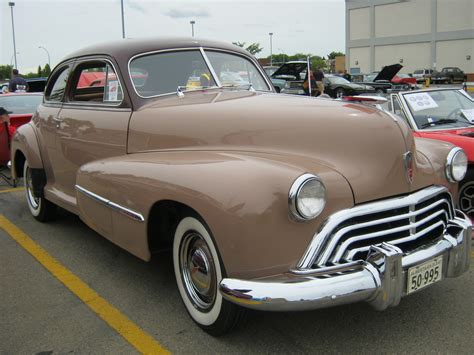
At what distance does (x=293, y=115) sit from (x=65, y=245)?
9.05 ft

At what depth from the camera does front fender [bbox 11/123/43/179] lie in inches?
195

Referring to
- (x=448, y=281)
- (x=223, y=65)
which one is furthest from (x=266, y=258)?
(x=223, y=65)

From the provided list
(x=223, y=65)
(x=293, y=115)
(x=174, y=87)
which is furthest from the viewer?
(x=223, y=65)

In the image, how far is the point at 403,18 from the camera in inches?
1973

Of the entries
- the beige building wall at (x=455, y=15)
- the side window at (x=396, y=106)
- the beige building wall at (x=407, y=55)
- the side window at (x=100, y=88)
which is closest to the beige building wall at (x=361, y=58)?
the beige building wall at (x=407, y=55)

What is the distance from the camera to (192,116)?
10.5ft

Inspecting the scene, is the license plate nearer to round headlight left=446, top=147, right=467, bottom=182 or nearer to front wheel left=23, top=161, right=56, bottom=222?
round headlight left=446, top=147, right=467, bottom=182

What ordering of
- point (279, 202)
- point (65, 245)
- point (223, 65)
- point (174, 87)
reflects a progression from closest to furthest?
point (279, 202), point (174, 87), point (223, 65), point (65, 245)

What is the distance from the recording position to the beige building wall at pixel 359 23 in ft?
172

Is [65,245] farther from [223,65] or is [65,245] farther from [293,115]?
[293,115]

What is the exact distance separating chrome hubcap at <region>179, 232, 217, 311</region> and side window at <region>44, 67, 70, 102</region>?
2.59 m

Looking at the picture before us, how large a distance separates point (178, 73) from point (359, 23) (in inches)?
2120

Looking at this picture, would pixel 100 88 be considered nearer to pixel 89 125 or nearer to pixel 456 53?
pixel 89 125

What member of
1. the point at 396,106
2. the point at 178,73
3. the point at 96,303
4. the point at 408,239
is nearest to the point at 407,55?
the point at 396,106
